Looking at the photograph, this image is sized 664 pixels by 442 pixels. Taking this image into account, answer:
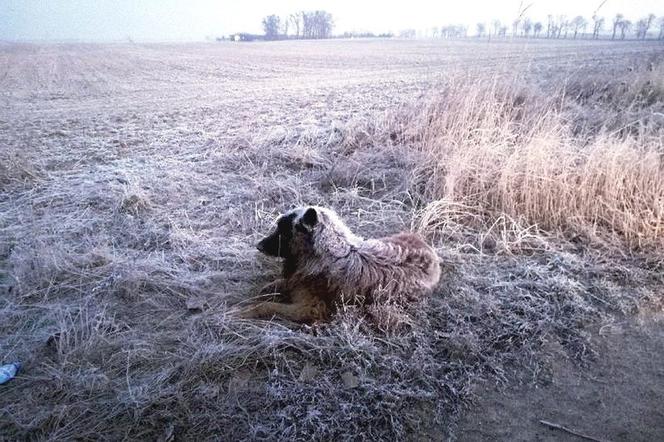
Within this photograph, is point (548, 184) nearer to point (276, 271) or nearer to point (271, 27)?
point (276, 271)

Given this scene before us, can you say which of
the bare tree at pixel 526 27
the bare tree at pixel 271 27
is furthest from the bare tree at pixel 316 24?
the bare tree at pixel 526 27

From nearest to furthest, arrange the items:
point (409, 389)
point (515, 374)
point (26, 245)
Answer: point (409, 389), point (515, 374), point (26, 245)

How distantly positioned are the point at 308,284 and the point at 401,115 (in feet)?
16.2

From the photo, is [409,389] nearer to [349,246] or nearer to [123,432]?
[349,246]

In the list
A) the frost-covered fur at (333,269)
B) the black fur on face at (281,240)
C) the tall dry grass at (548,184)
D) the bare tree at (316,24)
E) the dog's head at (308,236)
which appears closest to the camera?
the frost-covered fur at (333,269)

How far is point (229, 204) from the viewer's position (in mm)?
5328

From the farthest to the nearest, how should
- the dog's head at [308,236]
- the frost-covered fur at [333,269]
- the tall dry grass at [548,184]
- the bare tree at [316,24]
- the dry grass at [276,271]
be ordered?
1. the bare tree at [316,24]
2. the tall dry grass at [548,184]
3. the dog's head at [308,236]
4. the frost-covered fur at [333,269]
5. the dry grass at [276,271]

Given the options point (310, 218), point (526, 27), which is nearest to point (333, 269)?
point (310, 218)

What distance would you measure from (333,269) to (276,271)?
78cm

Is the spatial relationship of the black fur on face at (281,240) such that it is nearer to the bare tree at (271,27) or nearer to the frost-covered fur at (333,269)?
the frost-covered fur at (333,269)

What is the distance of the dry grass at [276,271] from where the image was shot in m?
2.48

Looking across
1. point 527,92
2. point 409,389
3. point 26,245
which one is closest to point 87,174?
point 26,245

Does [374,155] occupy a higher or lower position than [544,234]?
higher

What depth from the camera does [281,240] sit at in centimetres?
371
